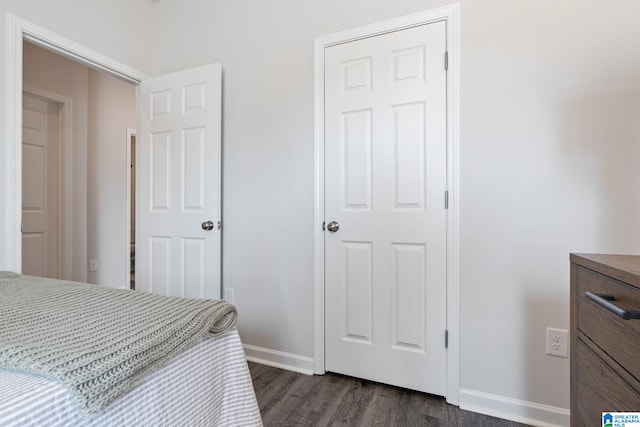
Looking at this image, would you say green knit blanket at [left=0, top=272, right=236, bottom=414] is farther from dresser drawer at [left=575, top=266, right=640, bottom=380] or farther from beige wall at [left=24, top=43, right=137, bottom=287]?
beige wall at [left=24, top=43, right=137, bottom=287]

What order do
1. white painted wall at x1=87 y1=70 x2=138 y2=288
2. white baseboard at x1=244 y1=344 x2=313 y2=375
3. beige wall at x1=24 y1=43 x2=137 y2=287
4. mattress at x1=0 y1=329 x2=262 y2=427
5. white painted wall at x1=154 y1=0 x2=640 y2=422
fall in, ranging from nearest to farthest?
mattress at x1=0 y1=329 x2=262 y2=427 < white painted wall at x1=154 y1=0 x2=640 y2=422 < white baseboard at x1=244 y1=344 x2=313 y2=375 < beige wall at x1=24 y1=43 x2=137 y2=287 < white painted wall at x1=87 y1=70 x2=138 y2=288

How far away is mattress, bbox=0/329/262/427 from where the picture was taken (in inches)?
19.9

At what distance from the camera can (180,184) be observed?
2.34 m

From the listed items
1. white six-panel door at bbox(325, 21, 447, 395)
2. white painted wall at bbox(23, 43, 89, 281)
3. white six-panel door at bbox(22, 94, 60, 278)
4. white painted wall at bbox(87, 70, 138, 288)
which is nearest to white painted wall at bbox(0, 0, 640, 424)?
white six-panel door at bbox(325, 21, 447, 395)

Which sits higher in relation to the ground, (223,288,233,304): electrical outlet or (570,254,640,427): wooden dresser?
(570,254,640,427): wooden dresser

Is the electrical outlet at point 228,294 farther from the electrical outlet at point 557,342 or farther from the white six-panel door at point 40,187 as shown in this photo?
the white six-panel door at point 40,187

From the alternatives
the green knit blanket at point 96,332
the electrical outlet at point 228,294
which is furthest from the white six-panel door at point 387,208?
the green knit blanket at point 96,332

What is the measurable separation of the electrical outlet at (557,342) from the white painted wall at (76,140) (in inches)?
157

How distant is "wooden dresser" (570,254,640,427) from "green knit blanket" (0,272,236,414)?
0.95m

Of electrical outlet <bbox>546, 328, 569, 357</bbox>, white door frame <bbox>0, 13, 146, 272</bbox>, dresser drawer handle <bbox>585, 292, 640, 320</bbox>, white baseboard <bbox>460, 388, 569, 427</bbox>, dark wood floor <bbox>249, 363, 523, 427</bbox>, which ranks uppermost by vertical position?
white door frame <bbox>0, 13, 146, 272</bbox>

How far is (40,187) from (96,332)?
3.27 meters

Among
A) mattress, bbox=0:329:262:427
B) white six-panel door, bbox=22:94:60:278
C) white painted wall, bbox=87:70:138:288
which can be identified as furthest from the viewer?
white painted wall, bbox=87:70:138:288

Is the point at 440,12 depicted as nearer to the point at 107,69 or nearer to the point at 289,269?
the point at 289,269

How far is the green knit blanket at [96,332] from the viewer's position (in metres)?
0.56
